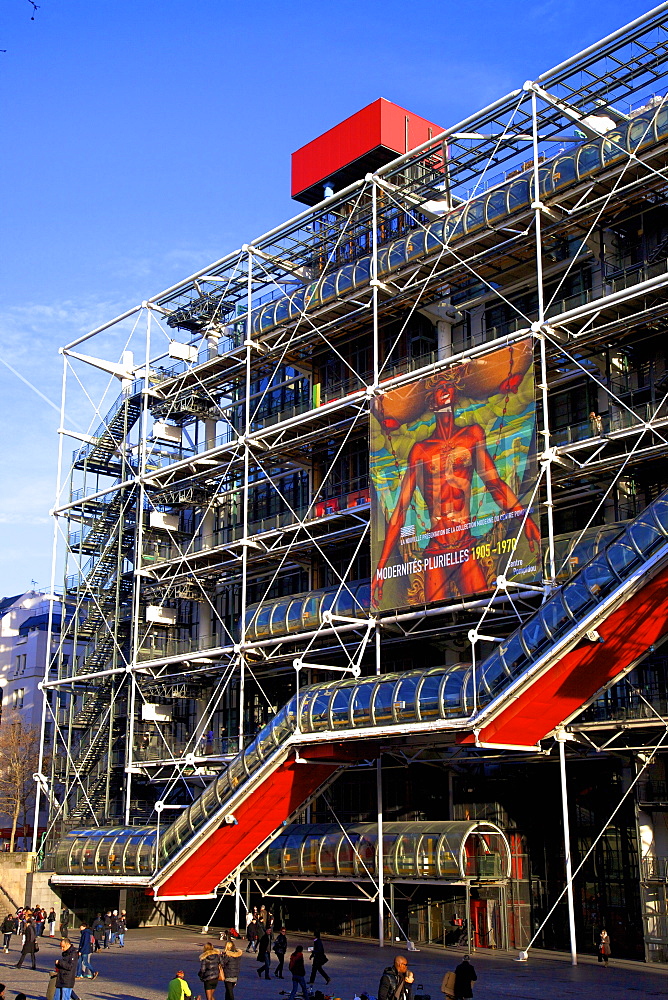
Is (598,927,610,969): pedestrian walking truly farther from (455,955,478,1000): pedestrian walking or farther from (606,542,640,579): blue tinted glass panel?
(455,955,478,1000): pedestrian walking

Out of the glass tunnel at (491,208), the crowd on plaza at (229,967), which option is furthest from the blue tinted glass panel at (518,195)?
the crowd on plaza at (229,967)

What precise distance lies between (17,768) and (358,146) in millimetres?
36877

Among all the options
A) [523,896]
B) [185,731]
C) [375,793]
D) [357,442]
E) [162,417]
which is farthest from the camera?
[162,417]

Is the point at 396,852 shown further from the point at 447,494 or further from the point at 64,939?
the point at 64,939

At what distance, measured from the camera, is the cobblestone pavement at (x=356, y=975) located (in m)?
21.1

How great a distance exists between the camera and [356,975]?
23.6 metres

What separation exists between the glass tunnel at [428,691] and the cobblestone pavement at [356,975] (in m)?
3.66

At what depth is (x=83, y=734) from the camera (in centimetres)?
4634

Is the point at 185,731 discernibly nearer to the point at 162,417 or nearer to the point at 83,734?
the point at 83,734

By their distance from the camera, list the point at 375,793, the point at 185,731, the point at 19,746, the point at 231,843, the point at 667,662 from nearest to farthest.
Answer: the point at 667,662 → the point at 231,843 → the point at 375,793 → the point at 185,731 → the point at 19,746

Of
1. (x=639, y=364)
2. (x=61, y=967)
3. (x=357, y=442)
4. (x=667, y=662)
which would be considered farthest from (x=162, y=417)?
(x=61, y=967)

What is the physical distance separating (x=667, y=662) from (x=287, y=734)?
31.0ft

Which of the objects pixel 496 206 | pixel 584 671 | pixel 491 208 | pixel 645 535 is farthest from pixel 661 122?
pixel 584 671

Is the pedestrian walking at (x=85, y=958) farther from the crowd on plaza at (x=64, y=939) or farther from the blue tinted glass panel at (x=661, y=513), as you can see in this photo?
the blue tinted glass panel at (x=661, y=513)
